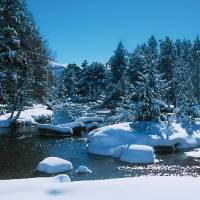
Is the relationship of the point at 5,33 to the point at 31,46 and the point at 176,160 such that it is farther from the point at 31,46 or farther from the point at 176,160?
the point at 176,160

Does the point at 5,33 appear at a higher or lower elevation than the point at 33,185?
higher

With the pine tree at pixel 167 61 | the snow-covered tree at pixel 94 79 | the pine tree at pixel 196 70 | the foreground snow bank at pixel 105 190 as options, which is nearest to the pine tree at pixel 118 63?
the pine tree at pixel 167 61

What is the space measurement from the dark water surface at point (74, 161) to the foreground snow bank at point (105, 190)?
23.6 ft

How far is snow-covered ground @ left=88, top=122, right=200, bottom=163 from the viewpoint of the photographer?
27.7 metres

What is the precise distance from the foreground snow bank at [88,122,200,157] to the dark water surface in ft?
3.42

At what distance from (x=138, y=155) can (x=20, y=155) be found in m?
7.54

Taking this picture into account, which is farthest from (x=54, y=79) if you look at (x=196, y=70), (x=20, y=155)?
(x=196, y=70)

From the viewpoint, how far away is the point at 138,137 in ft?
94.4

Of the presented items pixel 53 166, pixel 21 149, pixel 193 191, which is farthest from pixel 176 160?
pixel 193 191

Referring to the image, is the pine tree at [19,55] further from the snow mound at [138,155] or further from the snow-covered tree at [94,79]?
the snow-covered tree at [94,79]

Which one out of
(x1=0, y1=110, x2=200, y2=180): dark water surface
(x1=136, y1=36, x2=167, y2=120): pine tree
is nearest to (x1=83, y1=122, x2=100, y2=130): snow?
(x1=0, y1=110, x2=200, y2=180): dark water surface

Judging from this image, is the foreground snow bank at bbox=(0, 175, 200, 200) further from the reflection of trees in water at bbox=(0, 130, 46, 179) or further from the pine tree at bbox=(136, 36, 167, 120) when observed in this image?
the pine tree at bbox=(136, 36, 167, 120)

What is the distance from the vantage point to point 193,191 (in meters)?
11.9

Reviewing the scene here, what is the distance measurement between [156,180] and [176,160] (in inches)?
480
